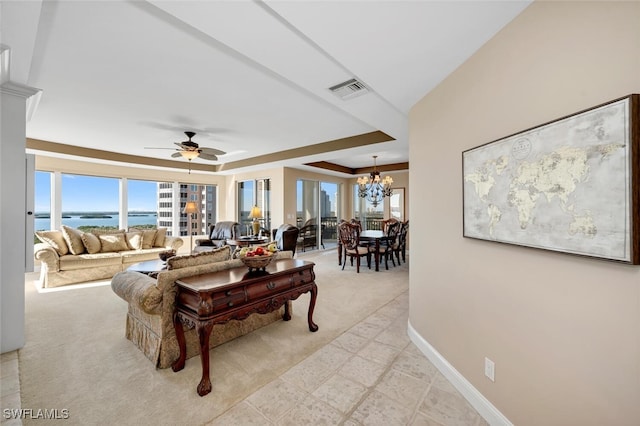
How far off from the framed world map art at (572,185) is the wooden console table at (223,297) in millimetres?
1760

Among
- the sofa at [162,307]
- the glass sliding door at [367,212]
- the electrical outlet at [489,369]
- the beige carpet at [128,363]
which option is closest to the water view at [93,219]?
the beige carpet at [128,363]

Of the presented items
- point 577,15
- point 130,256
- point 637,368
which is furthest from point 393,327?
point 130,256

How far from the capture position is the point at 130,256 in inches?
202

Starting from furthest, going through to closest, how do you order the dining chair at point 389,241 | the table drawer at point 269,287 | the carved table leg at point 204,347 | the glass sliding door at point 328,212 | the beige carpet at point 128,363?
the glass sliding door at point 328,212 → the dining chair at point 389,241 → the table drawer at point 269,287 → the carved table leg at point 204,347 → the beige carpet at point 128,363

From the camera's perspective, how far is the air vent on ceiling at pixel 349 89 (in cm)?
237

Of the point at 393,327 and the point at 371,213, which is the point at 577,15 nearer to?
the point at 393,327

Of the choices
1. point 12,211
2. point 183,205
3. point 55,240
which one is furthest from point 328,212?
point 12,211

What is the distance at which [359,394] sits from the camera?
1.86 m

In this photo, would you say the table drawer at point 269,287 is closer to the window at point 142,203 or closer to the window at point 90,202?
the window at point 142,203

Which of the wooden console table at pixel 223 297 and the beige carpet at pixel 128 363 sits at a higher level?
the wooden console table at pixel 223 297

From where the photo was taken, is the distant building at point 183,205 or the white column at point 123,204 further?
the distant building at point 183,205

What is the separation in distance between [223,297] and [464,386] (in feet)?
6.22

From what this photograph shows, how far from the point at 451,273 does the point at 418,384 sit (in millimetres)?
895

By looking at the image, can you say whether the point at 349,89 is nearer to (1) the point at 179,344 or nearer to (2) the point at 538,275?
(2) the point at 538,275
